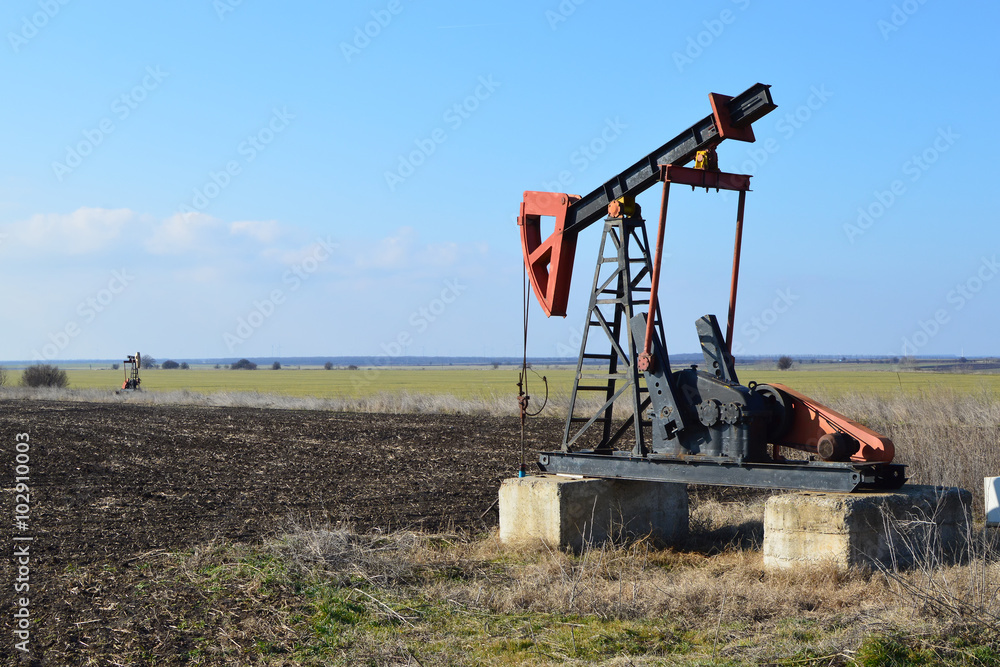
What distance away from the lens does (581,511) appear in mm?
8898

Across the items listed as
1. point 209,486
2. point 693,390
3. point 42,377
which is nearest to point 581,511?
point 693,390

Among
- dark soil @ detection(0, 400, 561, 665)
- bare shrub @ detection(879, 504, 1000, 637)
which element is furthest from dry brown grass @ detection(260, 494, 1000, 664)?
dark soil @ detection(0, 400, 561, 665)

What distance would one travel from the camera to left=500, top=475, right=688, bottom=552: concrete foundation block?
878cm

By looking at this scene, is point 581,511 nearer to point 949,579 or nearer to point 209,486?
point 949,579

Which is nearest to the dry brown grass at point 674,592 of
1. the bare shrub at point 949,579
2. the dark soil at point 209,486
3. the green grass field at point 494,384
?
the bare shrub at point 949,579

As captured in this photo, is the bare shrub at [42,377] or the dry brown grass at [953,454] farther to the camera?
the bare shrub at [42,377]

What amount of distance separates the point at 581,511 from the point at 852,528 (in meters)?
2.61

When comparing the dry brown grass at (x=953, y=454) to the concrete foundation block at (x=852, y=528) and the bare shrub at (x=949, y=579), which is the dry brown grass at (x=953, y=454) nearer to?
the bare shrub at (x=949, y=579)

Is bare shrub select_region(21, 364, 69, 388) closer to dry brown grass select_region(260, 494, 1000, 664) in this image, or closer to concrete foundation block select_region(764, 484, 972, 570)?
dry brown grass select_region(260, 494, 1000, 664)

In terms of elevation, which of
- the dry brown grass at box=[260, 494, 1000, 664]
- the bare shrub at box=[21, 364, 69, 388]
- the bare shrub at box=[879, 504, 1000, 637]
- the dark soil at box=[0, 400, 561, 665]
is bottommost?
the dark soil at box=[0, 400, 561, 665]

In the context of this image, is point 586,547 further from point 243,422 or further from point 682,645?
point 243,422

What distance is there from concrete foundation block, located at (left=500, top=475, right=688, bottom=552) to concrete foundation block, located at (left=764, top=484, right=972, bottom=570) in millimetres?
1798

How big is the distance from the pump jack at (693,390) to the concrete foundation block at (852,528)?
164mm

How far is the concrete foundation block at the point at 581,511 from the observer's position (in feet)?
28.8
